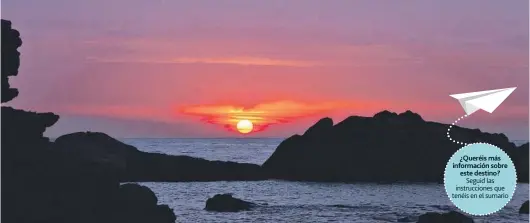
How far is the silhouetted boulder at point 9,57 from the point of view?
40.9m

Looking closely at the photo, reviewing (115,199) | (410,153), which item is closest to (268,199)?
(410,153)

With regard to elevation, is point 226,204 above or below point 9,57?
below

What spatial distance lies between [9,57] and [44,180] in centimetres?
784

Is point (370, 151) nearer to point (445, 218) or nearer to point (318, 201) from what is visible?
point (318, 201)

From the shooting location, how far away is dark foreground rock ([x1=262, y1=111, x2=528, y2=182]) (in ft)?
415

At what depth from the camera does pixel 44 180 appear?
1567 inches

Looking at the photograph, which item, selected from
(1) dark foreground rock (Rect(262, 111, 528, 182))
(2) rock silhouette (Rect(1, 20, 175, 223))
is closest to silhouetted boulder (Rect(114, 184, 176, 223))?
(2) rock silhouette (Rect(1, 20, 175, 223))

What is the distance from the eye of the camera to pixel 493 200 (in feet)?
108

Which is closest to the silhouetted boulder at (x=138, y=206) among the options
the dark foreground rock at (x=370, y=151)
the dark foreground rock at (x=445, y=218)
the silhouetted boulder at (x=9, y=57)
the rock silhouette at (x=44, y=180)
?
the rock silhouette at (x=44, y=180)

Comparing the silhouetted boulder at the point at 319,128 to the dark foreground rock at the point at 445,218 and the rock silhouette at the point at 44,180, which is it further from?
the rock silhouette at the point at 44,180

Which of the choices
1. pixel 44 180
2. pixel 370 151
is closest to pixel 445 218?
pixel 44 180

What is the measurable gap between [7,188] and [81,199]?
425cm

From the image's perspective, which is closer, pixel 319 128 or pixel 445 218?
pixel 445 218

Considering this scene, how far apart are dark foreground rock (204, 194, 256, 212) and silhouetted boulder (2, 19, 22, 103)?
123 ft
